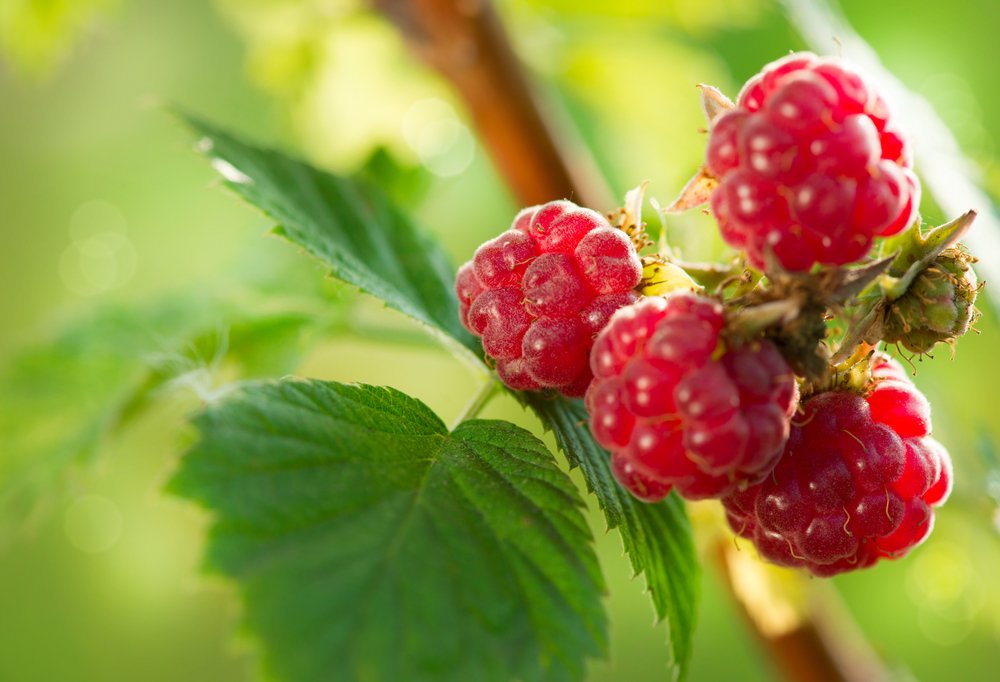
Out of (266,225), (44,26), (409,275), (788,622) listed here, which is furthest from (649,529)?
(44,26)

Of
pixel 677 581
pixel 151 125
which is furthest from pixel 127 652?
pixel 677 581

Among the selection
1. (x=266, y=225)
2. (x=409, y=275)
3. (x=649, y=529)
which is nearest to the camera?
(x=649, y=529)

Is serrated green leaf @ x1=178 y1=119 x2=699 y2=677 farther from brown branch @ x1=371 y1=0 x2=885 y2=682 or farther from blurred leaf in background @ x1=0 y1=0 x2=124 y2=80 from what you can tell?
blurred leaf in background @ x1=0 y1=0 x2=124 y2=80

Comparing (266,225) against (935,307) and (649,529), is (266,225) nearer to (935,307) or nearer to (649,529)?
(649,529)

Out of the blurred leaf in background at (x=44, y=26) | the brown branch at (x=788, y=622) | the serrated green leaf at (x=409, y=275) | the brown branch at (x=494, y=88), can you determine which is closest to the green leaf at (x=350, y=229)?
the serrated green leaf at (x=409, y=275)

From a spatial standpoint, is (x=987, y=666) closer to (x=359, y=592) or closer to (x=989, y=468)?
(x=989, y=468)

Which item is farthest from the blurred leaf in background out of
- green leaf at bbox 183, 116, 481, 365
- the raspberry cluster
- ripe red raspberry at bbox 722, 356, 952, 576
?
ripe red raspberry at bbox 722, 356, 952, 576

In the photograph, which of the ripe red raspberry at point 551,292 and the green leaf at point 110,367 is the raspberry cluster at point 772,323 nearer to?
the ripe red raspberry at point 551,292
